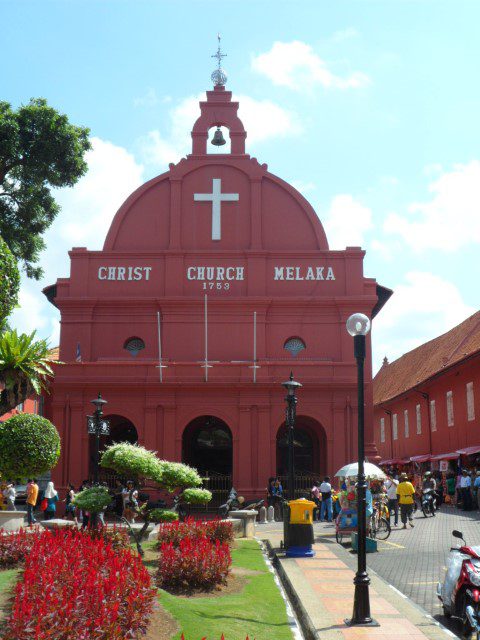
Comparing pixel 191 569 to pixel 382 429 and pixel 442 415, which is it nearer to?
pixel 442 415

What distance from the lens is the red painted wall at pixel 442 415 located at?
28859 millimetres

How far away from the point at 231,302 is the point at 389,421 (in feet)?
68.7


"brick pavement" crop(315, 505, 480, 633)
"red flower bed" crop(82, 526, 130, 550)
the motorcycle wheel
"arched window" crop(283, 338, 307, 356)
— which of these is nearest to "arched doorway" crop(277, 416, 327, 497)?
"arched window" crop(283, 338, 307, 356)

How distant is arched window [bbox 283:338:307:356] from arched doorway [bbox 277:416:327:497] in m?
2.52

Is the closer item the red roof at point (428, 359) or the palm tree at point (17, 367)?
the palm tree at point (17, 367)

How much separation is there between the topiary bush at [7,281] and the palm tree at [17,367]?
3.68 ft

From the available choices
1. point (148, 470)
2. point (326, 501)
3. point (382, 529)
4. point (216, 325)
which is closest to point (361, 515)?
point (148, 470)

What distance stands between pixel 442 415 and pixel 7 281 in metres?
25.1

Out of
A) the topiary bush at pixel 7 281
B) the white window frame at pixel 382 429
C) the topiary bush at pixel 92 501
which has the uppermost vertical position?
the topiary bush at pixel 7 281

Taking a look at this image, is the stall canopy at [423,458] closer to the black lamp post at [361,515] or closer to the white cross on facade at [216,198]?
the white cross on facade at [216,198]

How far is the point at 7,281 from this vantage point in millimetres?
12336

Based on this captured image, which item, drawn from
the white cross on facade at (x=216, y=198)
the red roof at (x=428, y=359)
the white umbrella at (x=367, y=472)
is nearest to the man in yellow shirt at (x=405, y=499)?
the white umbrella at (x=367, y=472)

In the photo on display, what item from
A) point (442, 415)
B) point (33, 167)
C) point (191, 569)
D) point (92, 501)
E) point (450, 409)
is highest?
point (33, 167)

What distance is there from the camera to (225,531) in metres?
15.1
